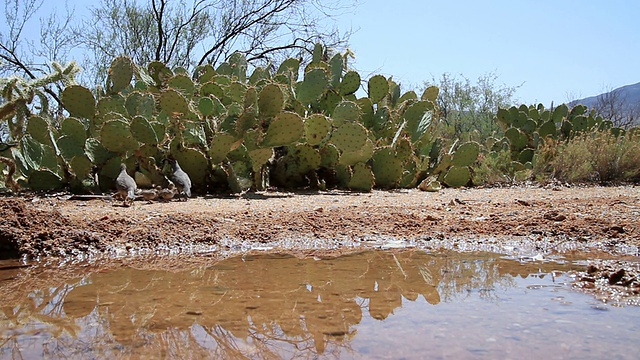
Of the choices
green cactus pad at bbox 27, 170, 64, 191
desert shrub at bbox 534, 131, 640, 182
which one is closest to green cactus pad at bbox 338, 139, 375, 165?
green cactus pad at bbox 27, 170, 64, 191

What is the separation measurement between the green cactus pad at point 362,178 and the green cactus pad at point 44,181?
3.27 metres

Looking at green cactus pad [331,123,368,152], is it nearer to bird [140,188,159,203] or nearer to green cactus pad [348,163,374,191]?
green cactus pad [348,163,374,191]

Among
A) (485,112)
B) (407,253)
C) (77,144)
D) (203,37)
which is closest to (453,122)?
(485,112)

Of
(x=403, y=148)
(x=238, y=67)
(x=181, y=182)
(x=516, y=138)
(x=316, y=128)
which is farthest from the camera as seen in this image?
(x=516, y=138)

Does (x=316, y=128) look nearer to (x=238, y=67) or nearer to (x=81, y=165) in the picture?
(x=238, y=67)

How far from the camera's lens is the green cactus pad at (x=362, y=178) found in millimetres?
7129

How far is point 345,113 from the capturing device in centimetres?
715

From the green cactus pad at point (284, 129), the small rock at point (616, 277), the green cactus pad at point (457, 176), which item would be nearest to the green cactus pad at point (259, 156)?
the green cactus pad at point (284, 129)

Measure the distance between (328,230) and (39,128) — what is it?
3.96 m

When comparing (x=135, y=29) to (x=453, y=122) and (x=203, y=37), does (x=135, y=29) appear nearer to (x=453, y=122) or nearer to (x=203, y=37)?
(x=203, y=37)

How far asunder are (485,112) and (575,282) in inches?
759

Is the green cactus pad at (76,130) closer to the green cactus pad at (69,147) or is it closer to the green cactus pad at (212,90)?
the green cactus pad at (69,147)

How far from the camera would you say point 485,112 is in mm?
21312

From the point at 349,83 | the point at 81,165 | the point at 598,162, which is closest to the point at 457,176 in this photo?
the point at 349,83
